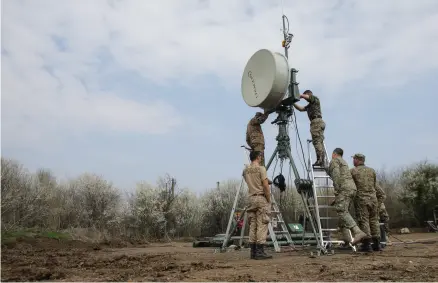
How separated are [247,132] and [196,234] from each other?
2100 cm

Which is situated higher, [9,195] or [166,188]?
[166,188]

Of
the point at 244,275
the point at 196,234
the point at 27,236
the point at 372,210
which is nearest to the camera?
the point at 244,275

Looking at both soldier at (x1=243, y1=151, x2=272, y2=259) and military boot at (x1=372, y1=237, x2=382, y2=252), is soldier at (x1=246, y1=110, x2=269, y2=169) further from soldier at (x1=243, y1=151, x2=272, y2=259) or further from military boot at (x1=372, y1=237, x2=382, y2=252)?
military boot at (x1=372, y1=237, x2=382, y2=252)

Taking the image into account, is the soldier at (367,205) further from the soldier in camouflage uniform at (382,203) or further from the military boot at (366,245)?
the soldier in camouflage uniform at (382,203)

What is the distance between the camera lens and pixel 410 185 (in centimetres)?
2809

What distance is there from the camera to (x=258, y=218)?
8.34m

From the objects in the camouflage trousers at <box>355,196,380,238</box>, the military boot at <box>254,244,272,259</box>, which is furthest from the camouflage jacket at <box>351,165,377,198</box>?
the military boot at <box>254,244,272,259</box>

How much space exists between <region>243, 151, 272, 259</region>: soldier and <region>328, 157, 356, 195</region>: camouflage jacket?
1839 millimetres

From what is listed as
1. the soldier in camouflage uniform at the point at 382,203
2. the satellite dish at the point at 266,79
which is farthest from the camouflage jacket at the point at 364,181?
the satellite dish at the point at 266,79

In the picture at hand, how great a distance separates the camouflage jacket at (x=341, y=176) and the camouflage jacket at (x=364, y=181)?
428 mm

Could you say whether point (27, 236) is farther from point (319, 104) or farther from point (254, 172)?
point (319, 104)

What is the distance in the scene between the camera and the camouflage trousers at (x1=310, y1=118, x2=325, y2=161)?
10195mm

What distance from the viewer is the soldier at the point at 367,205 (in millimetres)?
9146

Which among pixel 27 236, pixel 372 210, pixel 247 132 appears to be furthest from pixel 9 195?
pixel 372 210
